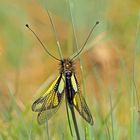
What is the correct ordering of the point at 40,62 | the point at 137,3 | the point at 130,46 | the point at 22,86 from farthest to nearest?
the point at 137,3 < the point at 40,62 < the point at 130,46 < the point at 22,86

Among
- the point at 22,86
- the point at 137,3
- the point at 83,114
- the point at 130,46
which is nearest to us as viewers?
the point at 83,114

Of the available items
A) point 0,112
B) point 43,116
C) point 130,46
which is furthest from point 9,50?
point 43,116

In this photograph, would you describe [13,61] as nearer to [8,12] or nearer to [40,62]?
[40,62]

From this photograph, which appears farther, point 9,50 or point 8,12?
point 8,12

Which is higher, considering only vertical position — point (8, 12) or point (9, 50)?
point (8, 12)
